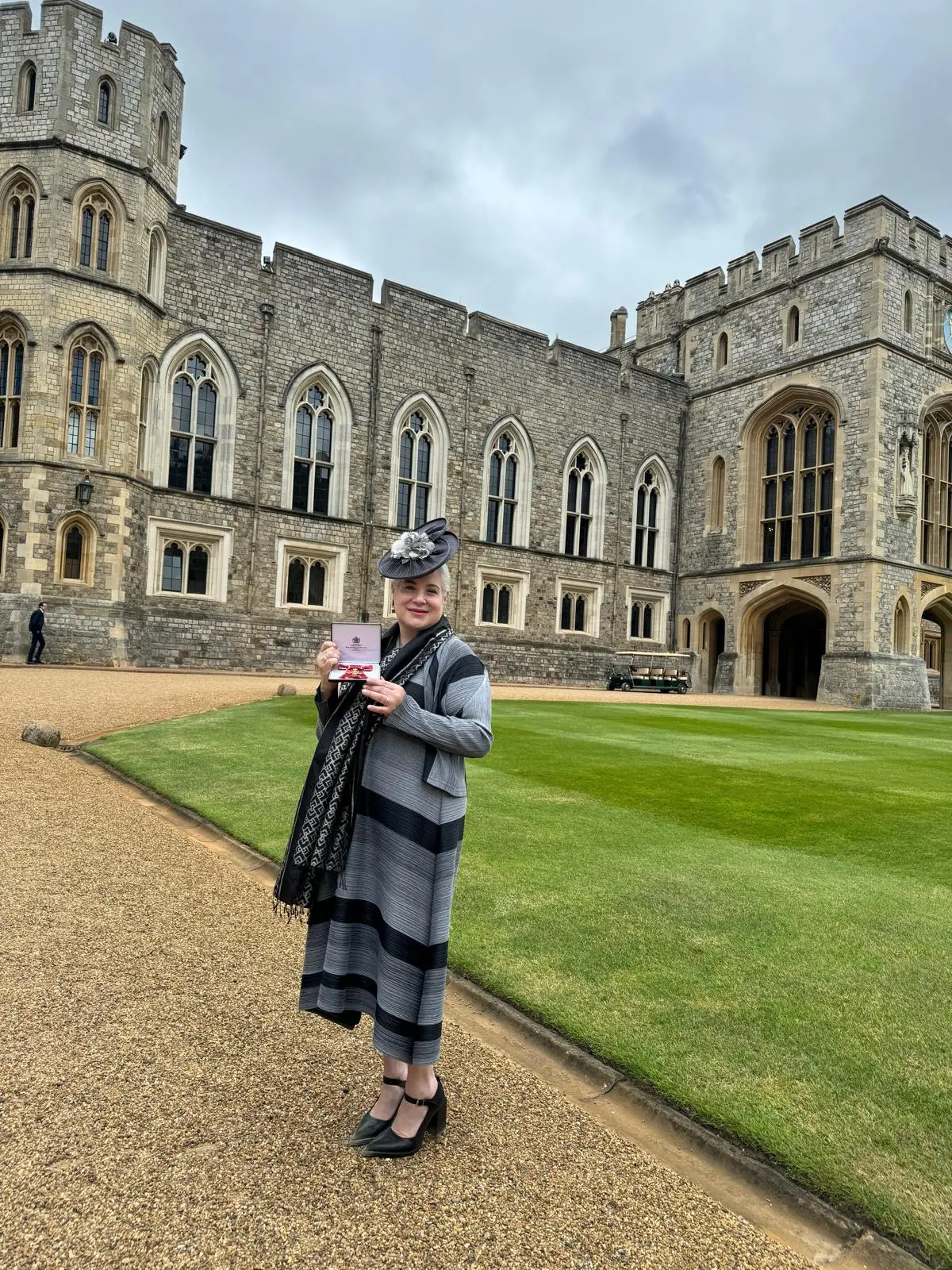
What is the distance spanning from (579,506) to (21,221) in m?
17.3

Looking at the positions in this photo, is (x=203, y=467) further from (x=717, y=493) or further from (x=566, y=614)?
(x=717, y=493)

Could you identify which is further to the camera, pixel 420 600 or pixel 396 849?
pixel 420 600

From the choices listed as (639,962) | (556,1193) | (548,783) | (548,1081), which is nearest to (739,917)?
(639,962)

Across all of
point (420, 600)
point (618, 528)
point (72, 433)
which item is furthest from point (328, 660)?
point (618, 528)

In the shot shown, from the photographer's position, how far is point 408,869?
7.83ft

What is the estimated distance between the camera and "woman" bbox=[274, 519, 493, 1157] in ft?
7.75

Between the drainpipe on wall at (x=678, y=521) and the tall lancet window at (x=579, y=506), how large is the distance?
12.5 ft

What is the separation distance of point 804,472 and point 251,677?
18.7 metres

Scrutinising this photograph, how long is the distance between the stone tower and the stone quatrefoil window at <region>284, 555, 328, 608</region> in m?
4.54

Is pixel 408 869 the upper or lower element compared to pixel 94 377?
lower

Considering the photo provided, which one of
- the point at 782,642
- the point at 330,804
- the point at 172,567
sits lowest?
the point at 330,804

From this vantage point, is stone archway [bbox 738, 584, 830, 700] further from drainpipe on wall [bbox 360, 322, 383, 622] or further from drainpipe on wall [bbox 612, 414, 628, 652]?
drainpipe on wall [bbox 360, 322, 383, 622]

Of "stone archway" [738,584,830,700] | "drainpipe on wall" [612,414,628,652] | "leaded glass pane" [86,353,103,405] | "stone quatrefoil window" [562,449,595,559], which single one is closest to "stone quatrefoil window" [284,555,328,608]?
"leaded glass pane" [86,353,103,405]

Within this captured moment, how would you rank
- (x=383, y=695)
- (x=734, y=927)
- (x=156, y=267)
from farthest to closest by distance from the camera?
1. (x=156, y=267)
2. (x=734, y=927)
3. (x=383, y=695)
